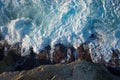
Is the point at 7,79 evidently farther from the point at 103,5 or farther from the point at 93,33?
the point at 103,5

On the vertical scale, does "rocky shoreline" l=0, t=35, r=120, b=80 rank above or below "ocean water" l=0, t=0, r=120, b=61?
below

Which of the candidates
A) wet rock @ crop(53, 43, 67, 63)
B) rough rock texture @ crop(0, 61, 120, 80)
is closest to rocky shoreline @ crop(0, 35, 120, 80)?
wet rock @ crop(53, 43, 67, 63)

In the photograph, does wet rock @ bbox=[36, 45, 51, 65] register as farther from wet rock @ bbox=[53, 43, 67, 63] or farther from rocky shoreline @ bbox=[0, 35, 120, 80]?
wet rock @ bbox=[53, 43, 67, 63]

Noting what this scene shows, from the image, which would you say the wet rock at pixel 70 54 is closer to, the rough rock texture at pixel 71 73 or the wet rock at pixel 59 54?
the wet rock at pixel 59 54

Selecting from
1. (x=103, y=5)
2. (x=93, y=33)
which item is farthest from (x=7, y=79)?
(x=103, y=5)

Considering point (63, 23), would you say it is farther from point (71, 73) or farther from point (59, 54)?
point (71, 73)

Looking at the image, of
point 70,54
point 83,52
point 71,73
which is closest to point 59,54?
point 70,54
